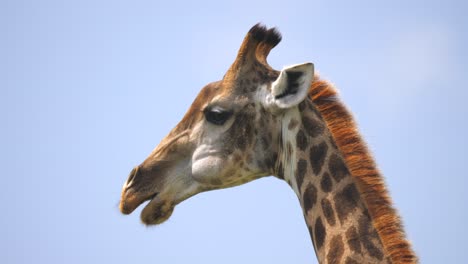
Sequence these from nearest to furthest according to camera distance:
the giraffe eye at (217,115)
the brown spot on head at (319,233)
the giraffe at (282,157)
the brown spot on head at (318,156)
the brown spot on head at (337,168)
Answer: the giraffe at (282,157), the brown spot on head at (319,233), the brown spot on head at (337,168), the brown spot on head at (318,156), the giraffe eye at (217,115)

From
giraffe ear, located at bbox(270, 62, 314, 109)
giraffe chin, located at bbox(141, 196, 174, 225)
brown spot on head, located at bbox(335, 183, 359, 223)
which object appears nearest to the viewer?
brown spot on head, located at bbox(335, 183, 359, 223)

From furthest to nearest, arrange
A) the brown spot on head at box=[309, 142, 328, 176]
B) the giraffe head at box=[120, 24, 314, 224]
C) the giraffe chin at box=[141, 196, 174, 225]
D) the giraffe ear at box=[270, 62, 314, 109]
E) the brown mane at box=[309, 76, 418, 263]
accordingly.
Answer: the giraffe chin at box=[141, 196, 174, 225] → the giraffe head at box=[120, 24, 314, 224] → the giraffe ear at box=[270, 62, 314, 109] → the brown spot on head at box=[309, 142, 328, 176] → the brown mane at box=[309, 76, 418, 263]

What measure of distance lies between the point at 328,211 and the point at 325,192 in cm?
26

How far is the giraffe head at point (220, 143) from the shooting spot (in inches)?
330

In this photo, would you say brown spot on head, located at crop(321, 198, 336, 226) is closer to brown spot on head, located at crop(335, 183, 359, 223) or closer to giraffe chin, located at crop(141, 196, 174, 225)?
brown spot on head, located at crop(335, 183, 359, 223)

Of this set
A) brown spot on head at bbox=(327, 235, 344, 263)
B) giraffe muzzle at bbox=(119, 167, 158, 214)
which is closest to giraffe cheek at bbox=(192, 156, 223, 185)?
giraffe muzzle at bbox=(119, 167, 158, 214)

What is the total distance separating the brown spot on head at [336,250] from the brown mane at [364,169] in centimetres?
44

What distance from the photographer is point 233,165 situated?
842cm

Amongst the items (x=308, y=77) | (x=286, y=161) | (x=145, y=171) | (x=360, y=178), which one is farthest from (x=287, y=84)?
(x=145, y=171)

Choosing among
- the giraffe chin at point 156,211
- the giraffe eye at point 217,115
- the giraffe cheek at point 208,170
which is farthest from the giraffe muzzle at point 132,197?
the giraffe eye at point 217,115

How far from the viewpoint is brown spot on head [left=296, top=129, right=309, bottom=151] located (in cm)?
802

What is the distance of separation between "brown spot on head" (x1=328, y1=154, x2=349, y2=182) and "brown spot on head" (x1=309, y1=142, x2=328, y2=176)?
115 mm

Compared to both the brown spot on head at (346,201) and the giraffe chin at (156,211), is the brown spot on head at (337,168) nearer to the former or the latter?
the brown spot on head at (346,201)

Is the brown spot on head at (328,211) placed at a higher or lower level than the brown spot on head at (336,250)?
higher
